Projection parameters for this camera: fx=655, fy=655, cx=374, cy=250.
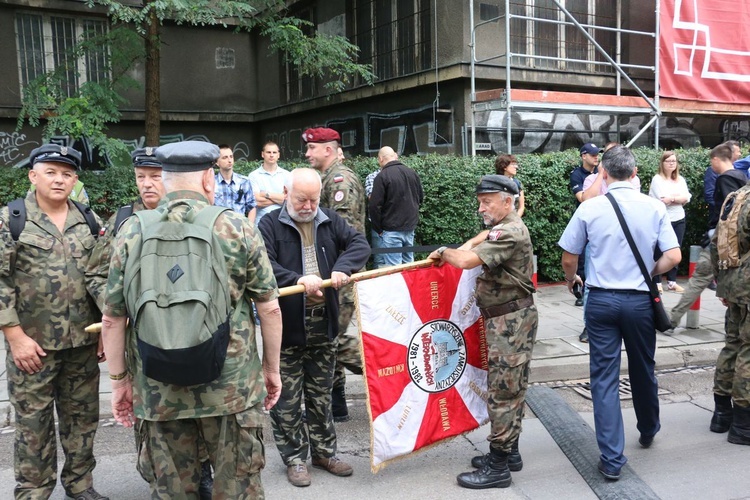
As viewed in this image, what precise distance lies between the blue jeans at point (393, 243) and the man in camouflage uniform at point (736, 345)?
408 cm

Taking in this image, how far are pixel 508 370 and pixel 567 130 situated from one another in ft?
33.3

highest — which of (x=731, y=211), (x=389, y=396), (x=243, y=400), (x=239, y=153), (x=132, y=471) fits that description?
(x=239, y=153)

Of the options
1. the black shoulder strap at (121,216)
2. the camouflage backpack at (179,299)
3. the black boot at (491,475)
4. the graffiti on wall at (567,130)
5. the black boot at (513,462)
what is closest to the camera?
the camouflage backpack at (179,299)

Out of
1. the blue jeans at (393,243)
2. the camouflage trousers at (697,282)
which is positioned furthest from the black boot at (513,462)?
the blue jeans at (393,243)

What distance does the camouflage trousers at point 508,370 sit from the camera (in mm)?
3949

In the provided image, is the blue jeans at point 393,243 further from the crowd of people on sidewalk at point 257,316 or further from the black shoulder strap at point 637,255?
the black shoulder strap at point 637,255

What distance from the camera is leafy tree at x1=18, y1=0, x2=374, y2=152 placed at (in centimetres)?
830

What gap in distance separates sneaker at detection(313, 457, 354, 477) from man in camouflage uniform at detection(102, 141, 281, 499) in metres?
1.33

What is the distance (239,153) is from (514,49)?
8.78m

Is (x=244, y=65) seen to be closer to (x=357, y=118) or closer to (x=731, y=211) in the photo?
(x=357, y=118)

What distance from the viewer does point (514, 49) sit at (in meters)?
12.7

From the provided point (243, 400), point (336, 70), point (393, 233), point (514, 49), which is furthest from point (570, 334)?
point (514, 49)

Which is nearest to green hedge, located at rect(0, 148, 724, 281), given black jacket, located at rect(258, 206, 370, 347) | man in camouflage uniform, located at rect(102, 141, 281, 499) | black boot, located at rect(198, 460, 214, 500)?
black jacket, located at rect(258, 206, 370, 347)

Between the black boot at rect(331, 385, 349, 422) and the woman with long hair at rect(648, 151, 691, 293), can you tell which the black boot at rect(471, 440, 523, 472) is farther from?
the woman with long hair at rect(648, 151, 691, 293)
